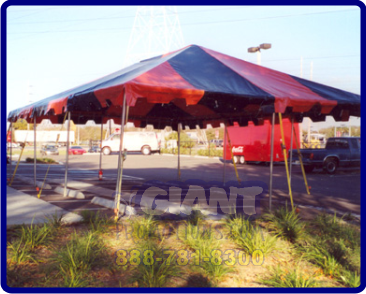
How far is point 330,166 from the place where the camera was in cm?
1900

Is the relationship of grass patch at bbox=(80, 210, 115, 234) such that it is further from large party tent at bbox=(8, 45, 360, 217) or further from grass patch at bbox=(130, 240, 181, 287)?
grass patch at bbox=(130, 240, 181, 287)

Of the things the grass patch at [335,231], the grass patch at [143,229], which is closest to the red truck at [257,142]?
the grass patch at [335,231]

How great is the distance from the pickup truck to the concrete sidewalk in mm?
13015

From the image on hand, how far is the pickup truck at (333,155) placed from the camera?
18.7 metres

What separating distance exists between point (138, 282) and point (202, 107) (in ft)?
26.1

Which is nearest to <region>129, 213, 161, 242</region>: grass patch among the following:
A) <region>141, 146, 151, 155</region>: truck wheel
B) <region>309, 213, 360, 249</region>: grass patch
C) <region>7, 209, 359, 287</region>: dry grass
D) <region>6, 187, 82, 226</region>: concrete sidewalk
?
<region>7, 209, 359, 287</region>: dry grass

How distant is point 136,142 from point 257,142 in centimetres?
2048

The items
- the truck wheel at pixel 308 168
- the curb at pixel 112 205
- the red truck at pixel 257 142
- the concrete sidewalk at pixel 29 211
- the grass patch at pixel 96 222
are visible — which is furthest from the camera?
the red truck at pixel 257 142

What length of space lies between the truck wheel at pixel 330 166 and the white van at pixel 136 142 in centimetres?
2494

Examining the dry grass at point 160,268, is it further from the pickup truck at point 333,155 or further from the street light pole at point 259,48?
the street light pole at point 259,48

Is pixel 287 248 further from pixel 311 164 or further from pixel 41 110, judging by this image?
pixel 311 164

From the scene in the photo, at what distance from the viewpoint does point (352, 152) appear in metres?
19.4

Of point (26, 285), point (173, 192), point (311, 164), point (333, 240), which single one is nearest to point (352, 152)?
point (311, 164)

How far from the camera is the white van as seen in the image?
41.1m
